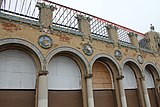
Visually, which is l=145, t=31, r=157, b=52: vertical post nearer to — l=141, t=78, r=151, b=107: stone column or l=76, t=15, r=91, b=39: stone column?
l=141, t=78, r=151, b=107: stone column

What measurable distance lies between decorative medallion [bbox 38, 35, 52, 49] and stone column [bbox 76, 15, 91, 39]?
9.21ft

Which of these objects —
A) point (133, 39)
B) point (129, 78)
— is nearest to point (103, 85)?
point (129, 78)

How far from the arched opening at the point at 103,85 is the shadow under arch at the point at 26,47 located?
4047 mm

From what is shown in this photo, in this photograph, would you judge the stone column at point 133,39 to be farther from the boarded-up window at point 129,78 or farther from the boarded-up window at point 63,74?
the boarded-up window at point 63,74

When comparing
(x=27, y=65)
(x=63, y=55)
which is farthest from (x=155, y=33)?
(x=27, y=65)

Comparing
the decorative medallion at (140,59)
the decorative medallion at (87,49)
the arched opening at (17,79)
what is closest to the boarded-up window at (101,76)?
the decorative medallion at (87,49)

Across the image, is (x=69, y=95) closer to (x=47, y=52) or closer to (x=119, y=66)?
(x=47, y=52)

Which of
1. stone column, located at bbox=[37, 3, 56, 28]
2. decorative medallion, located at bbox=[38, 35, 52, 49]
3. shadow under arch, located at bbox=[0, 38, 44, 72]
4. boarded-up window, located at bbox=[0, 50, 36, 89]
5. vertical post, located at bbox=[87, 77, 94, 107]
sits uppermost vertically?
stone column, located at bbox=[37, 3, 56, 28]

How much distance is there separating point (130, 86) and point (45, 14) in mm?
8493

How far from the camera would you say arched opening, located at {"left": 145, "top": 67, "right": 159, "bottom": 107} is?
44.9 feet

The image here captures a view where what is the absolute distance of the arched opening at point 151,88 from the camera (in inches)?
539

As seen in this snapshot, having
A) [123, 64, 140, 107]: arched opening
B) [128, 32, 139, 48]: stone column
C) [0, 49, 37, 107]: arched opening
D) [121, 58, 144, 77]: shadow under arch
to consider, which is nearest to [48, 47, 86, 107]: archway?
[0, 49, 37, 107]: arched opening

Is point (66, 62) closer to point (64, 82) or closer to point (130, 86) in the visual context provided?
point (64, 82)

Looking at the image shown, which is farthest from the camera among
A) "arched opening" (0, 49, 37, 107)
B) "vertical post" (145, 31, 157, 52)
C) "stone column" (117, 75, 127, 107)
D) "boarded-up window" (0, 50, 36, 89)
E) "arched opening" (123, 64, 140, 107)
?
"vertical post" (145, 31, 157, 52)
